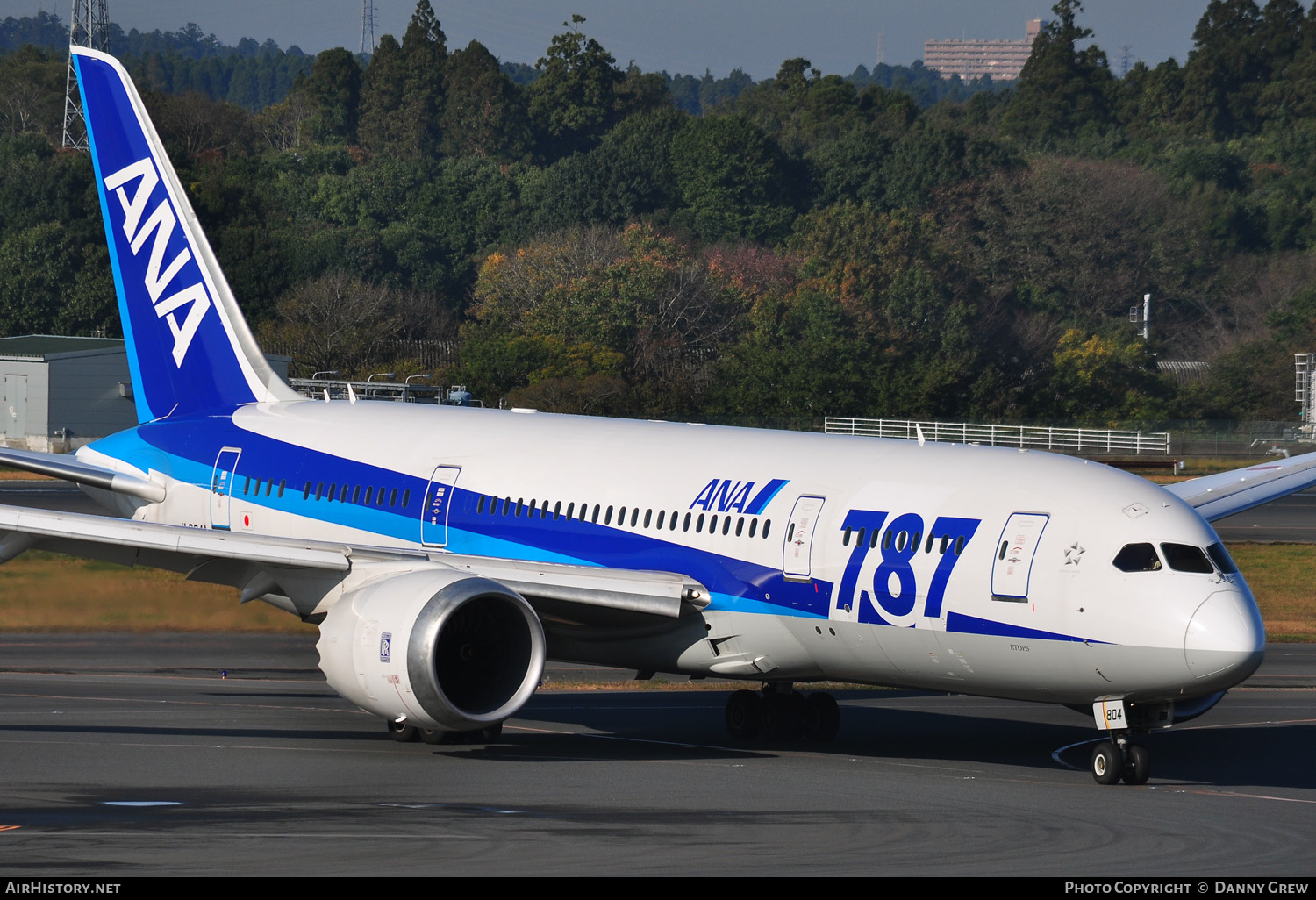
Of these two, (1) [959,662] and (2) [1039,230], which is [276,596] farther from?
(2) [1039,230]

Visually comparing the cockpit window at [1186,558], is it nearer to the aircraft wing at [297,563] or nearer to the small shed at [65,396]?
the aircraft wing at [297,563]

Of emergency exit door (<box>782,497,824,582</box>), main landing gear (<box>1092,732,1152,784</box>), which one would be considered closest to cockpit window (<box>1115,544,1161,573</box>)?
main landing gear (<box>1092,732,1152,784</box>)

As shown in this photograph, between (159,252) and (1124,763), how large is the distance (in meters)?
18.8

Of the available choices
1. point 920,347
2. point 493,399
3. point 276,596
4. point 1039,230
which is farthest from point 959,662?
point 1039,230

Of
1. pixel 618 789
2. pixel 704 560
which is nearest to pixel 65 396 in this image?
pixel 704 560

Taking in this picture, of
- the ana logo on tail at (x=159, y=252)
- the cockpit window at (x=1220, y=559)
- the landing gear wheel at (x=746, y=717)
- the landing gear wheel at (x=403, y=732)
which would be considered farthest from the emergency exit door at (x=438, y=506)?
the cockpit window at (x=1220, y=559)

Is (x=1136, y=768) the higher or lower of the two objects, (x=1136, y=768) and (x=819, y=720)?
the higher

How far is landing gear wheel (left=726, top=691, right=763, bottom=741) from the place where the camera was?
24719 mm

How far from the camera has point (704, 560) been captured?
76.4 ft

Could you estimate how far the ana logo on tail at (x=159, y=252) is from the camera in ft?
101

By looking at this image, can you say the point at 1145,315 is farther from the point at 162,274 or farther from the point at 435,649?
the point at 435,649

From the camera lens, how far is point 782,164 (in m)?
167

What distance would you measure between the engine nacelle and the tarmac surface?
2.68ft

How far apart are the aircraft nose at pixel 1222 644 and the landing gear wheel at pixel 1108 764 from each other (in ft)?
6.17
